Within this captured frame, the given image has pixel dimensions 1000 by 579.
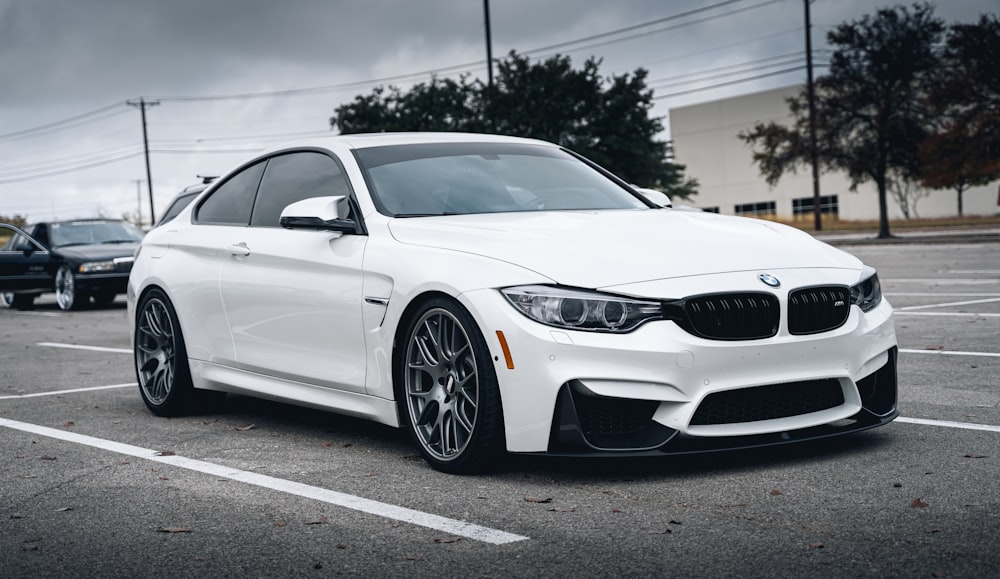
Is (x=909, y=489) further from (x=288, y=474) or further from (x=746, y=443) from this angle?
(x=288, y=474)

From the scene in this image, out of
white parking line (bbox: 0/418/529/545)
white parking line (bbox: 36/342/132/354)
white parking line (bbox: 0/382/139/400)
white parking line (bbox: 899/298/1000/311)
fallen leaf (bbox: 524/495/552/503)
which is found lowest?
white parking line (bbox: 899/298/1000/311)

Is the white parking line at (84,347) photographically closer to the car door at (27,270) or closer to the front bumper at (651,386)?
the car door at (27,270)

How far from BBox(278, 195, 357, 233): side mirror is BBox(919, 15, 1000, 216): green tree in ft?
108

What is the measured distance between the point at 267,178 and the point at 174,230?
3.25 ft

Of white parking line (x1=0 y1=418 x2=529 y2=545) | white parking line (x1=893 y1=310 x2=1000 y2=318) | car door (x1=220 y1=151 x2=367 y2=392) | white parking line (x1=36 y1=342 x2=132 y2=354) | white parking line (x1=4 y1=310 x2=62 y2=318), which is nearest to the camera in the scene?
white parking line (x1=0 y1=418 x2=529 y2=545)

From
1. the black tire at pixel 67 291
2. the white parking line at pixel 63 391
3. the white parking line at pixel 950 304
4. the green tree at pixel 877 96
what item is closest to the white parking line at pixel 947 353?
the white parking line at pixel 950 304

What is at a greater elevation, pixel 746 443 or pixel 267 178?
pixel 267 178

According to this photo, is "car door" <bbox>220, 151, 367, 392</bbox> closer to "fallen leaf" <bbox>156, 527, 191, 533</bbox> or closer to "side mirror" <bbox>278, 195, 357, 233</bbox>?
"side mirror" <bbox>278, 195, 357, 233</bbox>

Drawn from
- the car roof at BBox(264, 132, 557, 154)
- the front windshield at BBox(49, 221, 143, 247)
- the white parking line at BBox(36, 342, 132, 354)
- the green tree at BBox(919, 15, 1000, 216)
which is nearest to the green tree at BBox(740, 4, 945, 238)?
the green tree at BBox(919, 15, 1000, 216)

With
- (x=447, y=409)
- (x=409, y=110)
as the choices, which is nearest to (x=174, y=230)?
(x=447, y=409)

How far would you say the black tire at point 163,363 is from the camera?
22.9 ft

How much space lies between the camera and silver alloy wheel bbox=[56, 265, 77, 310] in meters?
19.2

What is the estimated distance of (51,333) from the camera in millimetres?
14531

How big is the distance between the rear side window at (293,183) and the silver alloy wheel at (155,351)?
1.04 m
